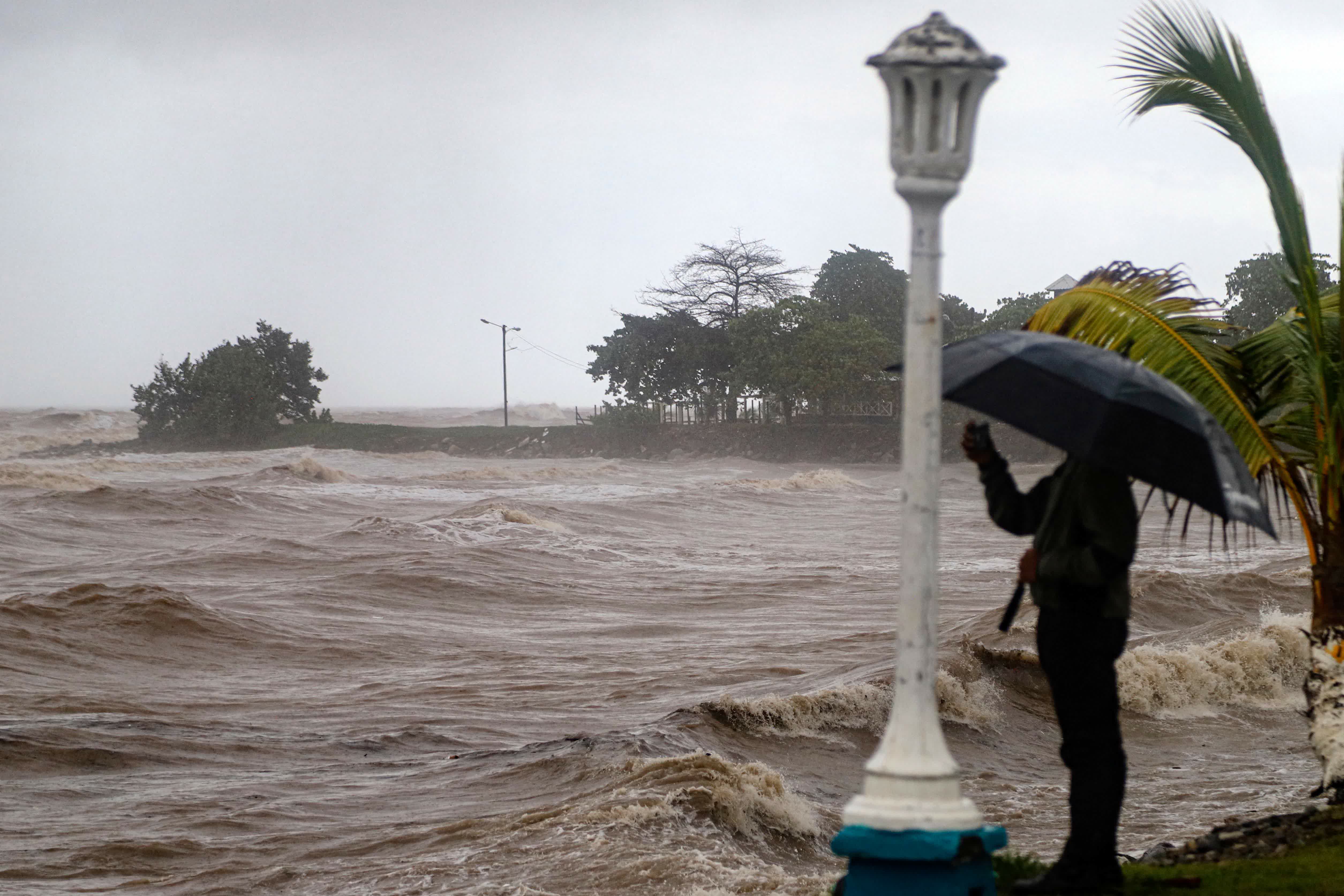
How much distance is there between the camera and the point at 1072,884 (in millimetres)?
3482

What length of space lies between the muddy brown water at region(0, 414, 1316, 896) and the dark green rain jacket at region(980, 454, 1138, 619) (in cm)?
294

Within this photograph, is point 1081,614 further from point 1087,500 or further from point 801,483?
point 801,483

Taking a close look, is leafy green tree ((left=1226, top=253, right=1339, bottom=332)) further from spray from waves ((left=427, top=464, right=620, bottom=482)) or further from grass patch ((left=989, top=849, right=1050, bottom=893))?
grass patch ((left=989, top=849, right=1050, bottom=893))

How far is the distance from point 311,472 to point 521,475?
706 cm

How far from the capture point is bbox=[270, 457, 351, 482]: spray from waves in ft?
129

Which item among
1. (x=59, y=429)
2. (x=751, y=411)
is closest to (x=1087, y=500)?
(x=751, y=411)

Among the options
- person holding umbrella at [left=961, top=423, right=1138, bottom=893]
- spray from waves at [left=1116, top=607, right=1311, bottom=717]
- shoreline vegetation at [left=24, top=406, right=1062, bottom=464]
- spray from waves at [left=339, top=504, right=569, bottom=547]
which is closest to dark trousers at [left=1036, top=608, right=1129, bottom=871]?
person holding umbrella at [left=961, top=423, right=1138, bottom=893]

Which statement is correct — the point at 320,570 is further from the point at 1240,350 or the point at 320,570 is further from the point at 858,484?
the point at 858,484

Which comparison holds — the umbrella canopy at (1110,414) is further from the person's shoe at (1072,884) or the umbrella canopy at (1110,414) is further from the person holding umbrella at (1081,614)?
the person's shoe at (1072,884)

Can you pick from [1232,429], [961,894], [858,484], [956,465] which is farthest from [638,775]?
[956,465]

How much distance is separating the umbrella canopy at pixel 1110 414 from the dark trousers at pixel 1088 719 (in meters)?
0.41

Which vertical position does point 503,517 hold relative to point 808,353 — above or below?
below

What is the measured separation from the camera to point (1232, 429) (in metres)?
5.53

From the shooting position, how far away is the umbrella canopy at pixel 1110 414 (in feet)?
10.7
